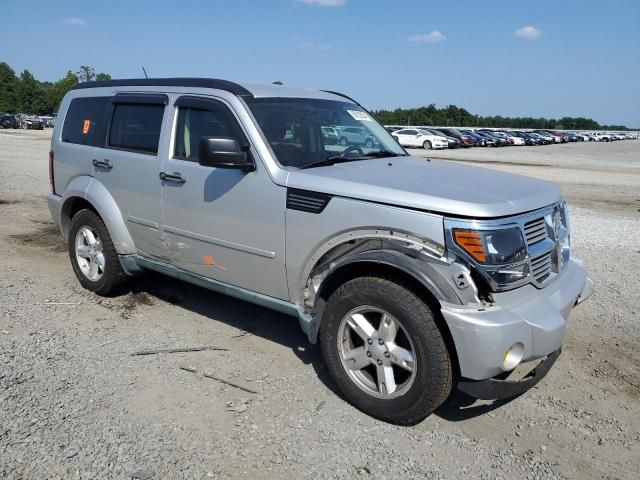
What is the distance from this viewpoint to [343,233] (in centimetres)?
346

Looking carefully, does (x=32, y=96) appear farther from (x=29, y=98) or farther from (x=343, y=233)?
(x=343, y=233)

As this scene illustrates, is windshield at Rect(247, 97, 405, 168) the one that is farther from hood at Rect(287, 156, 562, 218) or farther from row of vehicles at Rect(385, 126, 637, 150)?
row of vehicles at Rect(385, 126, 637, 150)

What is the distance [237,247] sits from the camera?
402 centimetres

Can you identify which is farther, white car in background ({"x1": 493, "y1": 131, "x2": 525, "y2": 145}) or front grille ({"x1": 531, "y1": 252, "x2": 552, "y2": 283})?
white car in background ({"x1": 493, "y1": 131, "x2": 525, "y2": 145})

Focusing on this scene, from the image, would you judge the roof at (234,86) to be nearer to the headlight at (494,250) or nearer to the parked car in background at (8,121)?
the headlight at (494,250)

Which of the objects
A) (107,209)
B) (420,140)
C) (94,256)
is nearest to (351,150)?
(107,209)

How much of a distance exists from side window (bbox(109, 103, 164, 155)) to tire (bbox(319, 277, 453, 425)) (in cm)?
223

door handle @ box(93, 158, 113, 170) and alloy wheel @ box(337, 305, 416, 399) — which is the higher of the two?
door handle @ box(93, 158, 113, 170)

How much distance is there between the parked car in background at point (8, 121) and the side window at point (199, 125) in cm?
5678

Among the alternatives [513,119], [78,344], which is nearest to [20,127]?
[78,344]

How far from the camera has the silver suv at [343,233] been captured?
3.06m

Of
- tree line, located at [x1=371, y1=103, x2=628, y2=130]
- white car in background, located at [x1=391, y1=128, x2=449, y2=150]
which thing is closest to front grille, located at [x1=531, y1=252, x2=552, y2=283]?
white car in background, located at [x1=391, y1=128, x2=449, y2=150]

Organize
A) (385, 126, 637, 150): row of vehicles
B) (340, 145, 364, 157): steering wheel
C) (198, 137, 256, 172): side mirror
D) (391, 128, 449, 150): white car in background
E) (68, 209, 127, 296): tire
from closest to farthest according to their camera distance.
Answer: (198, 137, 256, 172): side mirror
(340, 145, 364, 157): steering wheel
(68, 209, 127, 296): tire
(391, 128, 449, 150): white car in background
(385, 126, 637, 150): row of vehicles

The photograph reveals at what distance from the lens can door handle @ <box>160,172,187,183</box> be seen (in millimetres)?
4320
